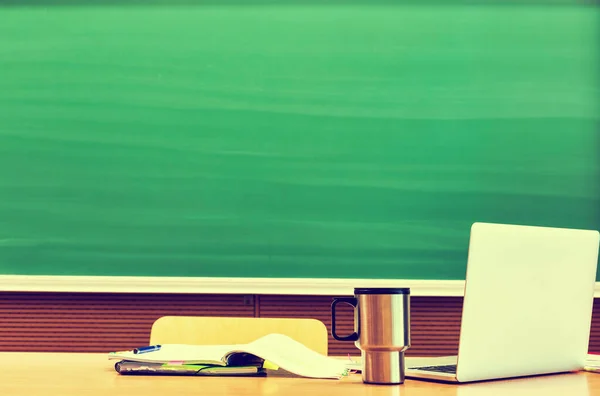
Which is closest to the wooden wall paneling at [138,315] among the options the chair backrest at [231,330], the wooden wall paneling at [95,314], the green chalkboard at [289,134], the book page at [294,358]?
the wooden wall paneling at [95,314]

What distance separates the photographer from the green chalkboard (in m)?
2.60

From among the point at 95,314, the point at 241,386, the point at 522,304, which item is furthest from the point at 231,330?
the point at 95,314

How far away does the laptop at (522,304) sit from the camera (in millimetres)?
1102

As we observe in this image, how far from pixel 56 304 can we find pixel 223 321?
42.5 inches

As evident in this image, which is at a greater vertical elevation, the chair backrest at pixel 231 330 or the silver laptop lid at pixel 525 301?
the chair backrest at pixel 231 330

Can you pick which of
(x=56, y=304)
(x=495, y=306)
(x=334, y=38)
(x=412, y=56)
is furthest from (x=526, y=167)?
(x=56, y=304)

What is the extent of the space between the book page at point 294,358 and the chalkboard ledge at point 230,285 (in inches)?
43.8

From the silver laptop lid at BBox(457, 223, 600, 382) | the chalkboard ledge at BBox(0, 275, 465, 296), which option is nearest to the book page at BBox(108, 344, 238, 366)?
the silver laptop lid at BBox(457, 223, 600, 382)

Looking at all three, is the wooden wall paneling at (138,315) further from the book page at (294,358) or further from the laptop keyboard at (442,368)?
the laptop keyboard at (442,368)

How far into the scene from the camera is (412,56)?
2656mm

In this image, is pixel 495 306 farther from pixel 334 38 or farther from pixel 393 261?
pixel 334 38

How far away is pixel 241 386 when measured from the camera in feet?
3.69

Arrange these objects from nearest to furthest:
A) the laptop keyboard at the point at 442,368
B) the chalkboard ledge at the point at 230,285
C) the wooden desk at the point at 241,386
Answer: the wooden desk at the point at 241,386
the laptop keyboard at the point at 442,368
the chalkboard ledge at the point at 230,285

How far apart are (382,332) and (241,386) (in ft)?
0.81
